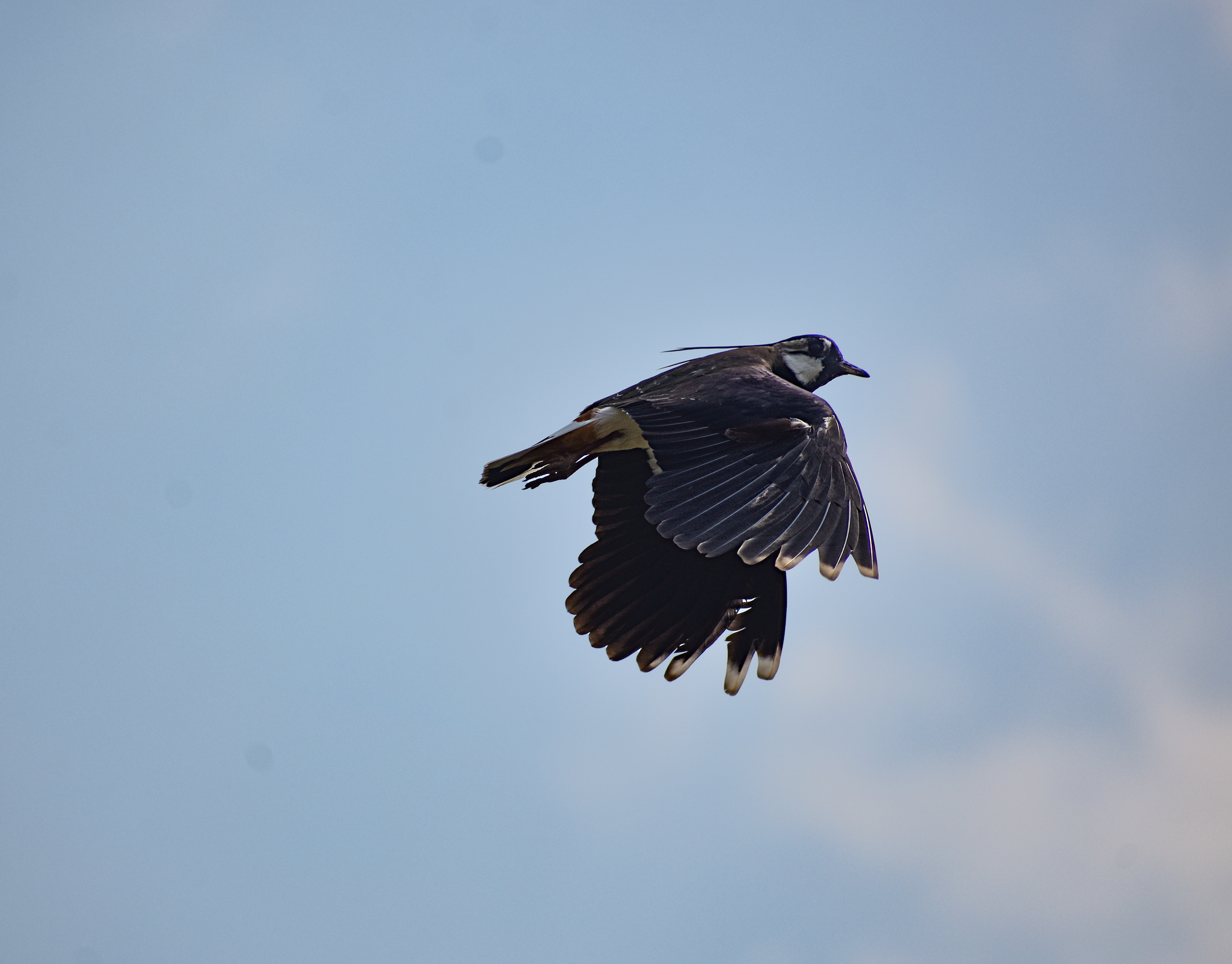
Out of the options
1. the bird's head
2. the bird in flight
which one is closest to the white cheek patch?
the bird's head

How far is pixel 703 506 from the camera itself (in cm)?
501

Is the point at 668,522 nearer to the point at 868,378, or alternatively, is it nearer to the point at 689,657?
the point at 689,657

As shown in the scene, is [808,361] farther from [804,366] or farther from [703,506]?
[703,506]

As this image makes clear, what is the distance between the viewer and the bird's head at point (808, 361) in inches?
310

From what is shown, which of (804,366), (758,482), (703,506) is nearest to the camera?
(703,506)

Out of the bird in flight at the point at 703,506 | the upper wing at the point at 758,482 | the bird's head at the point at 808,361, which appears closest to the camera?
the upper wing at the point at 758,482

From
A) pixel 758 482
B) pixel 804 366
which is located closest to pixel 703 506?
pixel 758 482

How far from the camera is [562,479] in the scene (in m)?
6.69

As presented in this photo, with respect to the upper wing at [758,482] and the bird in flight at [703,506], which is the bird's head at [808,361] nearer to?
the bird in flight at [703,506]

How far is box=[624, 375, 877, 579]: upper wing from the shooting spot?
15.9 ft

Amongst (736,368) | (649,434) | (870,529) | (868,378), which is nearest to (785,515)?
(870,529)

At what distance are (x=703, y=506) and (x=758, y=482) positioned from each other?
31cm

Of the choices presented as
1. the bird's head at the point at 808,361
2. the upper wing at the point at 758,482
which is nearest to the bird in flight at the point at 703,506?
the upper wing at the point at 758,482

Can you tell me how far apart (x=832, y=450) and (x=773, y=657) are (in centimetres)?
106
